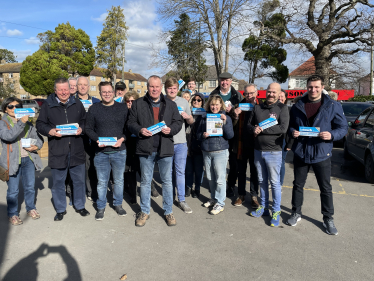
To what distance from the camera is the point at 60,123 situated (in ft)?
13.3

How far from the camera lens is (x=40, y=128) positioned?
399cm

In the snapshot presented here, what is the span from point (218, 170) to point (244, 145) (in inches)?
26.9

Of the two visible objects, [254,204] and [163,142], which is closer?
[163,142]

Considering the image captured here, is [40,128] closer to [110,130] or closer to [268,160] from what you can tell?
[110,130]

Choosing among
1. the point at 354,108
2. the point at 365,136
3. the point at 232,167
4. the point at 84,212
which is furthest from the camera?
the point at 354,108

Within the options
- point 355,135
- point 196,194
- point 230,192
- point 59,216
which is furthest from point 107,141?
point 355,135

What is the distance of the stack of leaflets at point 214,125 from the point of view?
14.0 ft

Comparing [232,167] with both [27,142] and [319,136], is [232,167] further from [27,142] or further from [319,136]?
[27,142]

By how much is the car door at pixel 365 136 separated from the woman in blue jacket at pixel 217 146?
13.1 feet

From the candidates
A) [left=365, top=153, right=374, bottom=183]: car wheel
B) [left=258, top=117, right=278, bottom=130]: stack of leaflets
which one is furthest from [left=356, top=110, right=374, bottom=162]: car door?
[left=258, top=117, right=278, bottom=130]: stack of leaflets

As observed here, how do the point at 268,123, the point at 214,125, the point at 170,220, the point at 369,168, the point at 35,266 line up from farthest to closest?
the point at 369,168 → the point at 214,125 → the point at 170,220 → the point at 268,123 → the point at 35,266

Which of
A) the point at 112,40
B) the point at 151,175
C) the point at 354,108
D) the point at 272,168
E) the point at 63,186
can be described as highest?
the point at 112,40

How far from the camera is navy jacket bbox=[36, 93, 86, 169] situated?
4047 millimetres

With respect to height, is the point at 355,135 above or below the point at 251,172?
above
